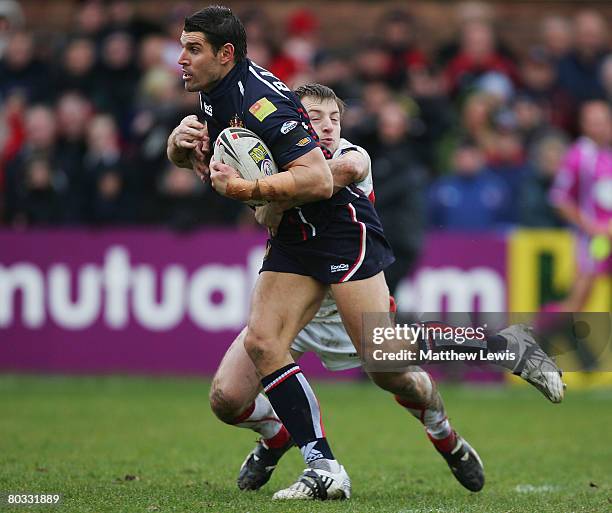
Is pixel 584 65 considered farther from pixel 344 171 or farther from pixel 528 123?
pixel 344 171

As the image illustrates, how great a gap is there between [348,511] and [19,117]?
35.4 feet

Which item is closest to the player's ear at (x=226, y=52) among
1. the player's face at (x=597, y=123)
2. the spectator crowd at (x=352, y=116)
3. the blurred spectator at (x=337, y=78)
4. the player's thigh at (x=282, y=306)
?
the player's thigh at (x=282, y=306)

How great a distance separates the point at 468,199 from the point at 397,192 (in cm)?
149

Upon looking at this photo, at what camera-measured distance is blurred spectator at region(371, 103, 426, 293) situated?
13.0 m

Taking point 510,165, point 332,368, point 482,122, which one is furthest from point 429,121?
point 332,368

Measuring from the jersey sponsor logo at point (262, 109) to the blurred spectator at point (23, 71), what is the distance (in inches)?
411

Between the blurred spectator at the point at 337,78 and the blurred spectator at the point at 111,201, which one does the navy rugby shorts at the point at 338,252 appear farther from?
the blurred spectator at the point at 111,201

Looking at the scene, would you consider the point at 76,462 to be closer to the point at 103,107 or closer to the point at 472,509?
the point at 472,509

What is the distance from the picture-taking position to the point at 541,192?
14477mm

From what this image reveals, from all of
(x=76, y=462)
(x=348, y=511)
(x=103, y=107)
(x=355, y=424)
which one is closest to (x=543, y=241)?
(x=355, y=424)

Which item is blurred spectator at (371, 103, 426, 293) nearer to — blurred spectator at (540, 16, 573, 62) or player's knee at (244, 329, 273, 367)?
blurred spectator at (540, 16, 573, 62)

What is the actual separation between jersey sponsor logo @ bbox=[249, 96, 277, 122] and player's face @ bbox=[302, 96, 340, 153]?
668 mm

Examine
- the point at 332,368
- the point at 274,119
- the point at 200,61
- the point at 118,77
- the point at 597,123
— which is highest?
the point at 200,61

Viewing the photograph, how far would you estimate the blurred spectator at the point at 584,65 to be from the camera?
16188 mm
